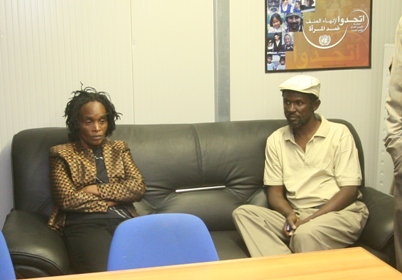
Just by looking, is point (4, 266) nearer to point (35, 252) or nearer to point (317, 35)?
point (35, 252)

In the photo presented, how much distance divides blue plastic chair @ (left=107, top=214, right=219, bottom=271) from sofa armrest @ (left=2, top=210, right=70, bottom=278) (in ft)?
2.20

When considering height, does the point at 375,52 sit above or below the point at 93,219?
above

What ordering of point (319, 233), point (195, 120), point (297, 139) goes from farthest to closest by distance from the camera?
point (195, 120)
point (297, 139)
point (319, 233)

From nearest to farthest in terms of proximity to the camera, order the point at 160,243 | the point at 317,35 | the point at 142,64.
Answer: the point at 160,243, the point at 142,64, the point at 317,35

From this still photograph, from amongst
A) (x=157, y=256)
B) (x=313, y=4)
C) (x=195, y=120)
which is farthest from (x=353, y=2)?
(x=157, y=256)

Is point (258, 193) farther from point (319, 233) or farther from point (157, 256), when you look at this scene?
point (157, 256)

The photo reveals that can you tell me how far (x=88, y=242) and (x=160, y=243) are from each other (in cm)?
89

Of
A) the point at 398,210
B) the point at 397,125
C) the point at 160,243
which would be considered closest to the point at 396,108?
the point at 397,125

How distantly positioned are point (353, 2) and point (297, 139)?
3.88 ft

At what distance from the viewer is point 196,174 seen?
2.99 meters

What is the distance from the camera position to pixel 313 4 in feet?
11.2

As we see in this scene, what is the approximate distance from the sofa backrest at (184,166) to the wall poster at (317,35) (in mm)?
590

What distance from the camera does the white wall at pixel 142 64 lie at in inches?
121

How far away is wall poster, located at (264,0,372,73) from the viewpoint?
3.41 meters
